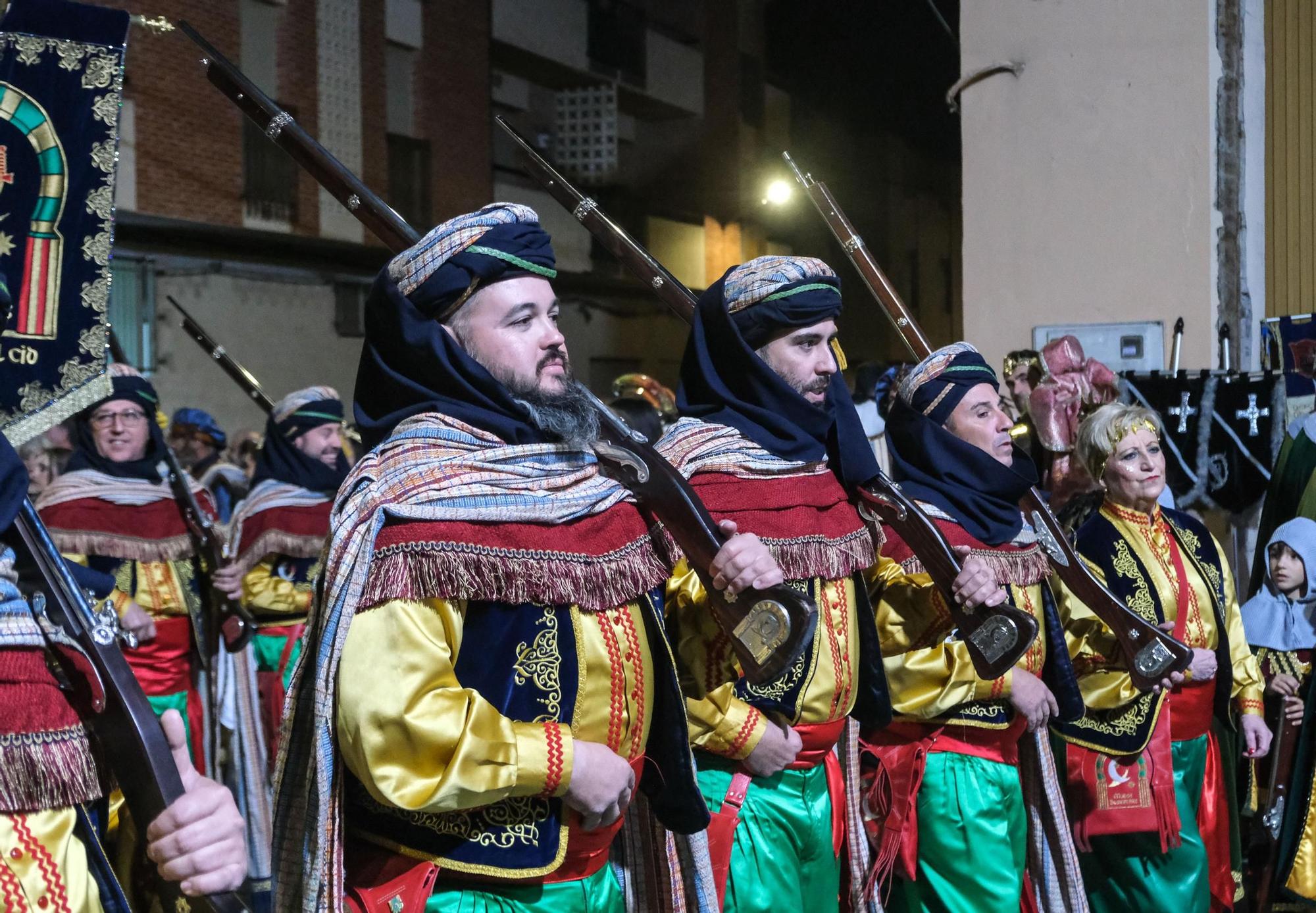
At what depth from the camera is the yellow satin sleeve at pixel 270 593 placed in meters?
6.72

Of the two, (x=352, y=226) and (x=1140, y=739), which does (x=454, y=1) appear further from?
(x=1140, y=739)

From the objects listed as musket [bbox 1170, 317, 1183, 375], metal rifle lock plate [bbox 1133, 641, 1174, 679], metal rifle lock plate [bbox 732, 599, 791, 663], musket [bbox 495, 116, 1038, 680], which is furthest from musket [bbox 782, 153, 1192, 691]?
musket [bbox 1170, 317, 1183, 375]

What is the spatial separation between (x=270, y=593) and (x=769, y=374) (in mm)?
3902

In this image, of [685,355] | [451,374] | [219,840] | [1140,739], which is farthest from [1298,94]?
[219,840]

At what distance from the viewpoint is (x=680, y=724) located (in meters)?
2.73

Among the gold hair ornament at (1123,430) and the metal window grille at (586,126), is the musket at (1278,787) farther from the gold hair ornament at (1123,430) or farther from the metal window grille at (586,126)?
the metal window grille at (586,126)

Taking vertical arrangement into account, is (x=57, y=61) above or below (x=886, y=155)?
below

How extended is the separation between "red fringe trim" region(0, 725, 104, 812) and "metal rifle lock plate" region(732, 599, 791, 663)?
1146mm

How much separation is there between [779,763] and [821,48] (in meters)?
19.7

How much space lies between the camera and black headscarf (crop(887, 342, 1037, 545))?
427 cm

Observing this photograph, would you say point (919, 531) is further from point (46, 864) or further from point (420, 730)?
point (46, 864)

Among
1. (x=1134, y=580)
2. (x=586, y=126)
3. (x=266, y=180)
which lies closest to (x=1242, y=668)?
(x=1134, y=580)

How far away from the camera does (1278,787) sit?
5.33m

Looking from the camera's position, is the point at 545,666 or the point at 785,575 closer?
the point at 545,666
